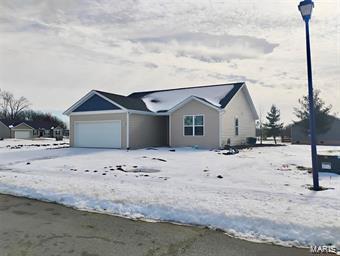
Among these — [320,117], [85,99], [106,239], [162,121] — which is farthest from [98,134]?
[320,117]

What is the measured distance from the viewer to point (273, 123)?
4428cm

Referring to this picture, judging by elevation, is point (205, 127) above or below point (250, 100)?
below

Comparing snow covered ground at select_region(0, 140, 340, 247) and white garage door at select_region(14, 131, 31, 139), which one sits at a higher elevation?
white garage door at select_region(14, 131, 31, 139)

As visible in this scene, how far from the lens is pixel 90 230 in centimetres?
451

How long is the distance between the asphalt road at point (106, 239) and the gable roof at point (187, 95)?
1582 centimetres

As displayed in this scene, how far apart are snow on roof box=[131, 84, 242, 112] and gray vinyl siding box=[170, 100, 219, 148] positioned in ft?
3.42

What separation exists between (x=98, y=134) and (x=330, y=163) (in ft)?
53.3

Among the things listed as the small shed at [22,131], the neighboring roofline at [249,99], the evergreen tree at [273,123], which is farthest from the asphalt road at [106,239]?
the small shed at [22,131]

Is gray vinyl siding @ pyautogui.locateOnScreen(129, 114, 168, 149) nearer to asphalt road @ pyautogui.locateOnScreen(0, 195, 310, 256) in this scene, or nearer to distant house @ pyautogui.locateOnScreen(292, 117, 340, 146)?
asphalt road @ pyautogui.locateOnScreen(0, 195, 310, 256)

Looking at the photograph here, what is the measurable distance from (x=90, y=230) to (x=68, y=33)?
11479 mm

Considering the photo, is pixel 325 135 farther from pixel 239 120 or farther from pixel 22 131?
pixel 22 131

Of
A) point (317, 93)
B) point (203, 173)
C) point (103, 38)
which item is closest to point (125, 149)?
point (103, 38)

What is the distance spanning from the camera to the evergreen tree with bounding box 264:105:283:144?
145 ft

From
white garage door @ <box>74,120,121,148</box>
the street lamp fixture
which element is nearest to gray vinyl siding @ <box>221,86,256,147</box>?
white garage door @ <box>74,120,121,148</box>
